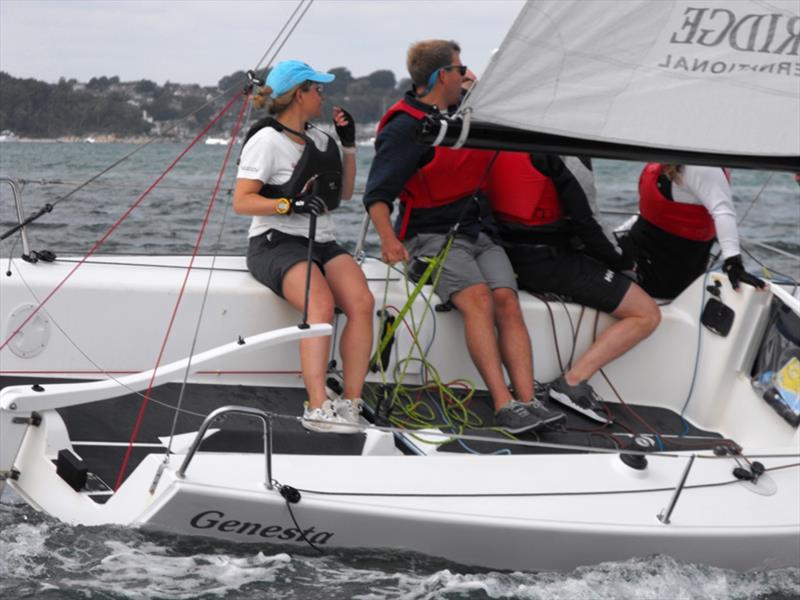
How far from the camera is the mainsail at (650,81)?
3344 millimetres

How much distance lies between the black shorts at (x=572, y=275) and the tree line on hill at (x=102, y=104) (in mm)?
845

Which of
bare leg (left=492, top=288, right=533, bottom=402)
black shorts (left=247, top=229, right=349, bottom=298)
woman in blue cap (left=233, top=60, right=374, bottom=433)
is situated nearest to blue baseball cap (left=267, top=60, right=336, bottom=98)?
woman in blue cap (left=233, top=60, right=374, bottom=433)

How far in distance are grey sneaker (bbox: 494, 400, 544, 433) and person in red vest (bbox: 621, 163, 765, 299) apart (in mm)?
1028

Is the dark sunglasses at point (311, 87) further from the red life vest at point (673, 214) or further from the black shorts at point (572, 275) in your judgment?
the red life vest at point (673, 214)

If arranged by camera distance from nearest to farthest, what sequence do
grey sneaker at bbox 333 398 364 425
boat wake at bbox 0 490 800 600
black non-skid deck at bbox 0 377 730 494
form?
boat wake at bbox 0 490 800 600 < black non-skid deck at bbox 0 377 730 494 < grey sneaker at bbox 333 398 364 425

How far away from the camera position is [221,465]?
3309 millimetres

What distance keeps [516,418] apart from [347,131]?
1.26 meters

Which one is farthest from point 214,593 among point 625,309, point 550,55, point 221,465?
point 625,309

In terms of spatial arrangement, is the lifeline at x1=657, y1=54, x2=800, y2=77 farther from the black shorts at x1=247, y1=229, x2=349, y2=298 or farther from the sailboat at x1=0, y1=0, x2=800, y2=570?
the black shorts at x1=247, y1=229, x2=349, y2=298

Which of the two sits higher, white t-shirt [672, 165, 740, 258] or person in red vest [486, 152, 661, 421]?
white t-shirt [672, 165, 740, 258]

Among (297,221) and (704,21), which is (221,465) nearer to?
(297,221)

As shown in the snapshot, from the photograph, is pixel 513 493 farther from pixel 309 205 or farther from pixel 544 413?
pixel 309 205

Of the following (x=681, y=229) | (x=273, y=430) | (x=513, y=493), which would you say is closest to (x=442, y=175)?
(x=681, y=229)

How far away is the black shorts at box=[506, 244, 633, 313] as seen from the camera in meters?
4.56
